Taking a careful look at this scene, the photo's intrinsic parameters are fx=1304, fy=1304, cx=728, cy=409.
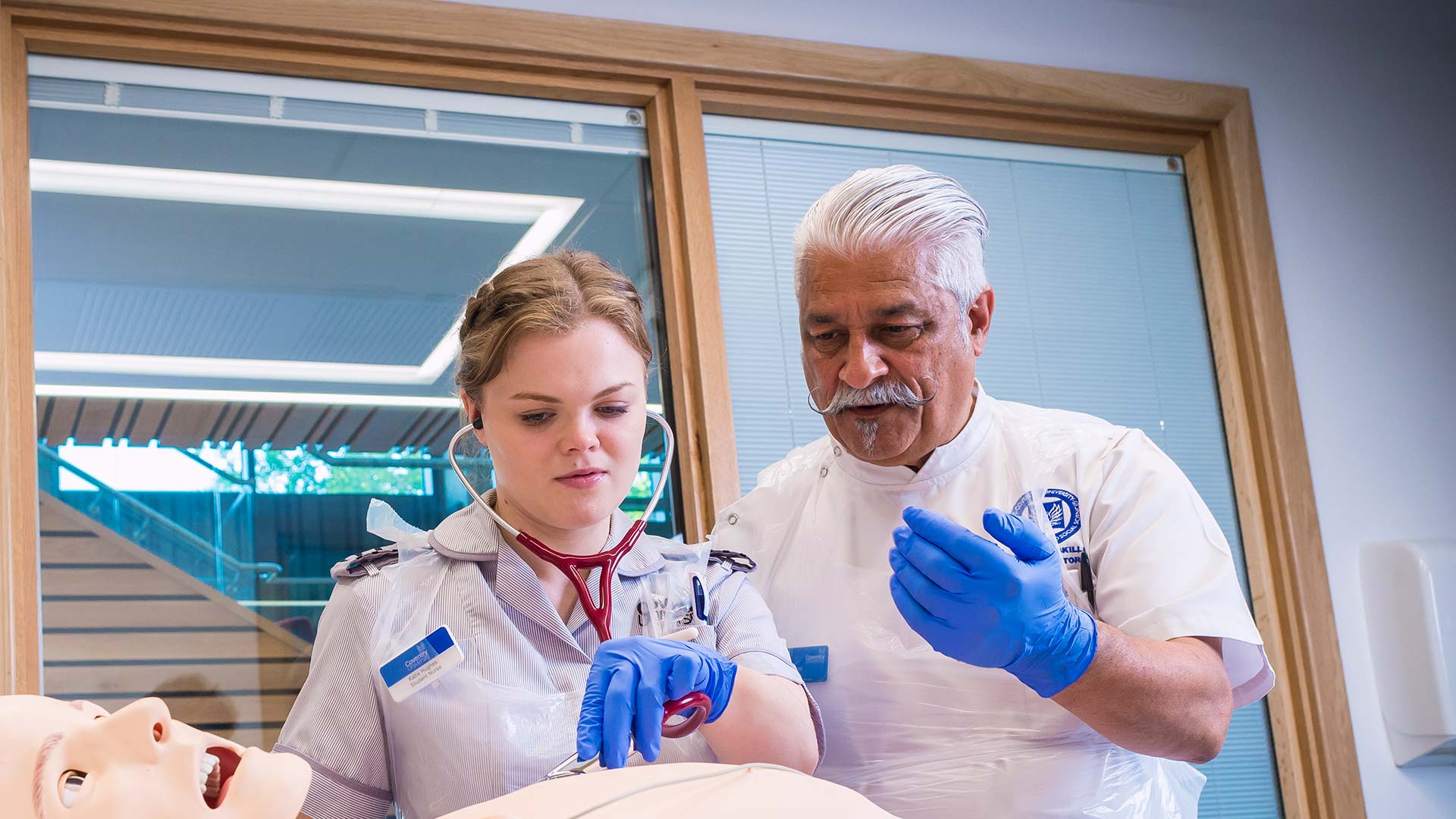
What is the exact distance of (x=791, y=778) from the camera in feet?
3.13

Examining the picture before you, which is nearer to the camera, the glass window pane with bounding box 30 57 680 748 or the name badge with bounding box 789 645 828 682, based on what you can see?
the name badge with bounding box 789 645 828 682

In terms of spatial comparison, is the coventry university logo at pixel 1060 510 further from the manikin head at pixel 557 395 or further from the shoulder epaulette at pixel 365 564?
the shoulder epaulette at pixel 365 564

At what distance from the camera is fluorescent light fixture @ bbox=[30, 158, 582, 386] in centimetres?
225

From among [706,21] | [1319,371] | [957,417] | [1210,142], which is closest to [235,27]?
[706,21]

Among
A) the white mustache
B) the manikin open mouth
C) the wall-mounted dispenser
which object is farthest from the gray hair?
the wall-mounted dispenser

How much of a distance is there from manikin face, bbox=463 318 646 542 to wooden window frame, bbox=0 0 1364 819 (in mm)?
1011

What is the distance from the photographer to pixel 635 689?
1188 mm

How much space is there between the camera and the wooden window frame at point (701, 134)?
219 cm

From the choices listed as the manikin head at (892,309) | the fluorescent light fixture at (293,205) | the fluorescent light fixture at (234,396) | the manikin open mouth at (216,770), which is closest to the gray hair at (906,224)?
the manikin head at (892,309)

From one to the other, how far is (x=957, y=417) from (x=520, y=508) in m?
0.62

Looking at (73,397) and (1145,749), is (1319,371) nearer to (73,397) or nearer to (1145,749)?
(1145,749)

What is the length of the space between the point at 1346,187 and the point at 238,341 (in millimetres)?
2507

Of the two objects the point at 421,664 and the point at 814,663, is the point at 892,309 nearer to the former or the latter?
the point at 814,663

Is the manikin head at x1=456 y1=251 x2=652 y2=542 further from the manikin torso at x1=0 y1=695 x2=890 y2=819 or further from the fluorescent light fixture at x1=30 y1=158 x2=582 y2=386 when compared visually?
the fluorescent light fixture at x1=30 y1=158 x2=582 y2=386
